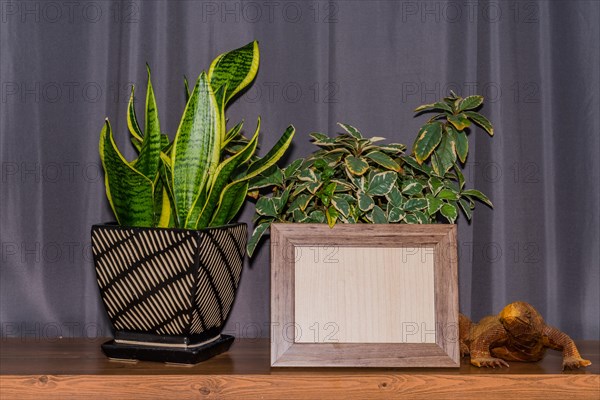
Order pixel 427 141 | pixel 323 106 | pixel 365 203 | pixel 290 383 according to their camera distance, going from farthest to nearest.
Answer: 1. pixel 323 106
2. pixel 427 141
3. pixel 365 203
4. pixel 290 383

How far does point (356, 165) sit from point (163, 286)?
0.40 metres

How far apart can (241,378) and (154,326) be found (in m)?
0.19

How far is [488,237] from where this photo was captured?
1.43m

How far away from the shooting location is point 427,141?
4.18 feet

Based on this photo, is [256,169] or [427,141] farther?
[427,141]

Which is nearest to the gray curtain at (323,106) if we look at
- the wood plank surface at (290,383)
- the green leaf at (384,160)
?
the green leaf at (384,160)

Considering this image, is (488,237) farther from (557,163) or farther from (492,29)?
(492,29)

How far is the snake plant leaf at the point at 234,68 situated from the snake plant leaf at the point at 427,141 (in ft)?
1.17

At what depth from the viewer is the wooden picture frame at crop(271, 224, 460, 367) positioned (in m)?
1.13

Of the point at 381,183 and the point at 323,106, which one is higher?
the point at 323,106

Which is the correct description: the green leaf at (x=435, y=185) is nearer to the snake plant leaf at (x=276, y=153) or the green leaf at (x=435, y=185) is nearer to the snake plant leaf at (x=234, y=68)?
the snake plant leaf at (x=276, y=153)

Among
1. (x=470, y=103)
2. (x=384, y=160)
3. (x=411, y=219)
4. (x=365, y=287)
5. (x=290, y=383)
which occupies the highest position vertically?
(x=470, y=103)

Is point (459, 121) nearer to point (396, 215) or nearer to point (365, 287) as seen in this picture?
point (396, 215)

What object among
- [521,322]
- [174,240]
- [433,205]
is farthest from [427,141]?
[174,240]
